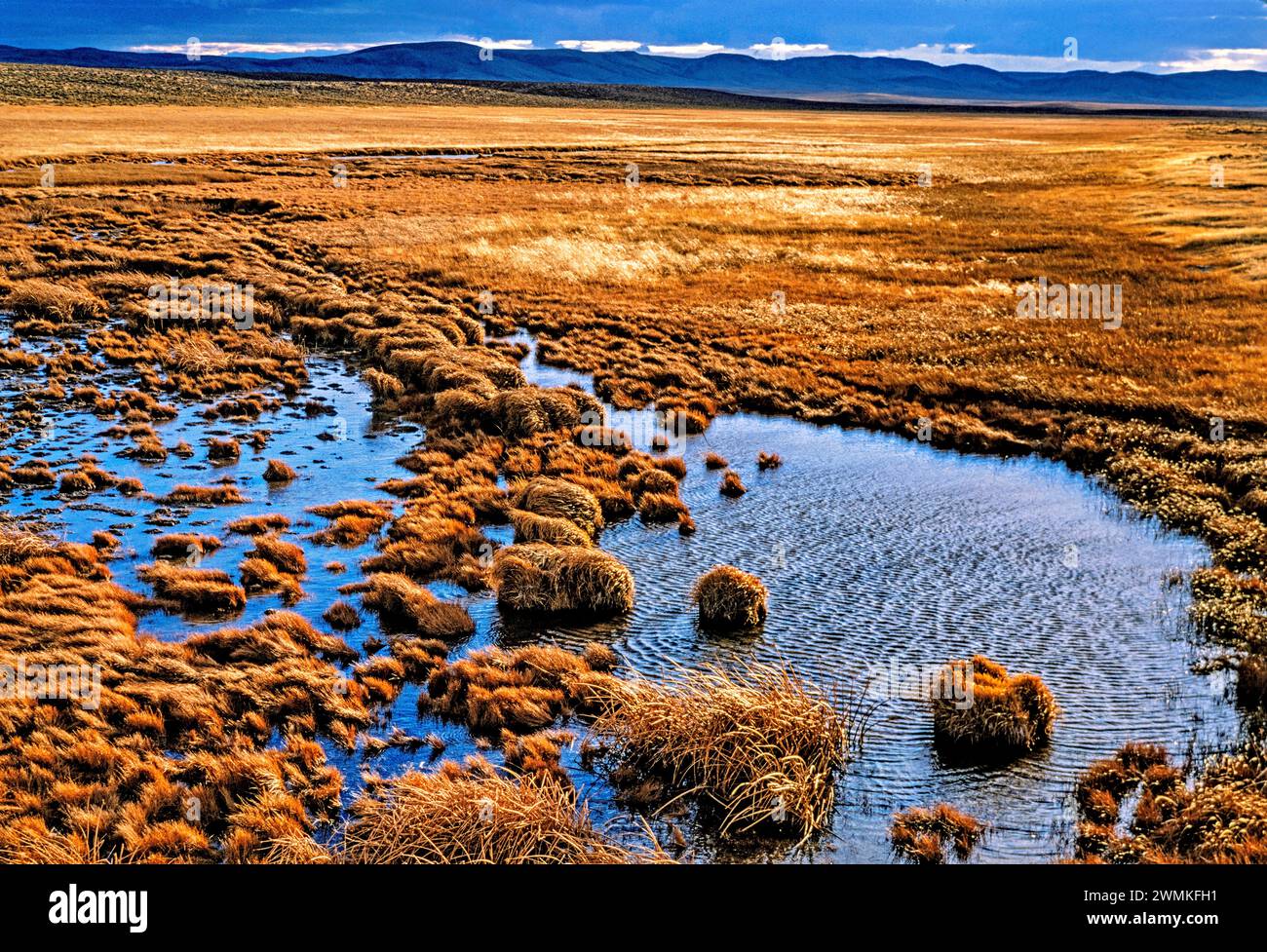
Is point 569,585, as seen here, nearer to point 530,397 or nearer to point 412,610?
point 412,610

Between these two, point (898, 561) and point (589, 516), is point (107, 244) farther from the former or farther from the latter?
point (898, 561)

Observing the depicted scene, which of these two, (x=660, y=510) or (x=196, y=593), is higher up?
(x=660, y=510)

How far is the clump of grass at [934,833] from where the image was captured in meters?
10.1

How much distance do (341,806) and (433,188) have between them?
7303cm

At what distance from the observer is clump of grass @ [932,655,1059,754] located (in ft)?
39.6

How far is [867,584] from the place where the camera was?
1714 cm

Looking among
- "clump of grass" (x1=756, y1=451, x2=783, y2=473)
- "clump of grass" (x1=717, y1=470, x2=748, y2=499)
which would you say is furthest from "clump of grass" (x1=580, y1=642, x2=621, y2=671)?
"clump of grass" (x1=756, y1=451, x2=783, y2=473)

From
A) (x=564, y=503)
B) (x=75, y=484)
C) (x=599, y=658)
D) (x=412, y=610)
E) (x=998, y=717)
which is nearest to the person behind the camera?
(x=998, y=717)

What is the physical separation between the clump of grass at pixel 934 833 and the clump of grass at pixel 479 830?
287 centimetres

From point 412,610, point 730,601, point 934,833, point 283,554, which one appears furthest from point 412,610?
point 934,833

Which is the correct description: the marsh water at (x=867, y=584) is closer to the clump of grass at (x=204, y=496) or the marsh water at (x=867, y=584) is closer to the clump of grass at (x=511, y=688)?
the clump of grass at (x=511, y=688)

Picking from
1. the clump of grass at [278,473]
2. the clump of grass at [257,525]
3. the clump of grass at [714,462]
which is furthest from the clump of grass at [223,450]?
the clump of grass at [714,462]

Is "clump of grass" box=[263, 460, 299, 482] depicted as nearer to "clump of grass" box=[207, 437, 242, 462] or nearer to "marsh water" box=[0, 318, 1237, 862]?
"marsh water" box=[0, 318, 1237, 862]

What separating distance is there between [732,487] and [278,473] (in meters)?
9.95
